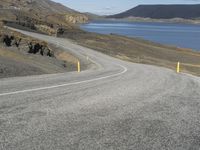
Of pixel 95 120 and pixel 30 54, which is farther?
pixel 30 54

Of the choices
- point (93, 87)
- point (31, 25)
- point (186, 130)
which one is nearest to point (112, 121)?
point (186, 130)

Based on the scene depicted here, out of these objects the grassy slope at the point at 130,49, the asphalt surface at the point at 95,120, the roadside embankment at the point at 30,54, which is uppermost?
the asphalt surface at the point at 95,120

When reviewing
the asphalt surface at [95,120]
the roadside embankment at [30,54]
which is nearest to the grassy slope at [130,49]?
the roadside embankment at [30,54]

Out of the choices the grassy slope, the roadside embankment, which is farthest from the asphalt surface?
the grassy slope

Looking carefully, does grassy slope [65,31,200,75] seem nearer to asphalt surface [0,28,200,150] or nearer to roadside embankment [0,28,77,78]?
roadside embankment [0,28,77,78]

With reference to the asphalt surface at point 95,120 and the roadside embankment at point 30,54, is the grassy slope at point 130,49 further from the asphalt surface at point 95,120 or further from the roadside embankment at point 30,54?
the asphalt surface at point 95,120

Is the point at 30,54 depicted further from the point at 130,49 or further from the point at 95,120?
the point at 130,49

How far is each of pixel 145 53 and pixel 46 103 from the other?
61.3 metres

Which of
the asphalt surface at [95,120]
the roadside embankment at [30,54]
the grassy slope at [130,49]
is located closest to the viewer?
the asphalt surface at [95,120]

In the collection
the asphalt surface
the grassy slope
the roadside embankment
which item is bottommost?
the grassy slope

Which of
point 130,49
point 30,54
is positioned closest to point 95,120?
point 30,54

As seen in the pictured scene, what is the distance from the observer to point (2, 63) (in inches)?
926

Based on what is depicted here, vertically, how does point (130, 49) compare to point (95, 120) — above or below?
below

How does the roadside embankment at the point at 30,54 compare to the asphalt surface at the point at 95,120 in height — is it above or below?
below
